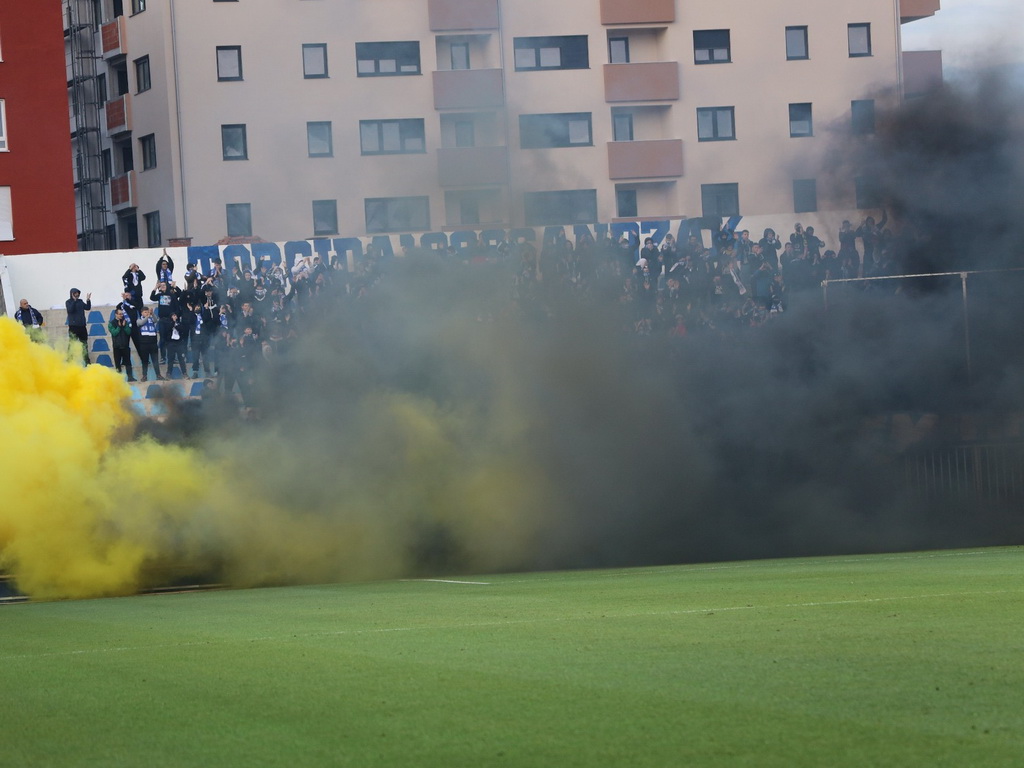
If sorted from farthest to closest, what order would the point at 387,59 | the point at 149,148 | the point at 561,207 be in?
the point at 149,148, the point at 561,207, the point at 387,59

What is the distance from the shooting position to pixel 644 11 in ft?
90.1

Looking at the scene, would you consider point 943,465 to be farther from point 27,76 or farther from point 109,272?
point 27,76

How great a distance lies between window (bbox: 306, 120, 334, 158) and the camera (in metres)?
21.2

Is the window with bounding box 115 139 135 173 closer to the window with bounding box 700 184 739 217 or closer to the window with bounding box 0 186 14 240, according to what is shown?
the window with bounding box 0 186 14 240

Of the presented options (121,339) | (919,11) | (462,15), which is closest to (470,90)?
(462,15)

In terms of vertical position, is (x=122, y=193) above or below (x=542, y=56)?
above

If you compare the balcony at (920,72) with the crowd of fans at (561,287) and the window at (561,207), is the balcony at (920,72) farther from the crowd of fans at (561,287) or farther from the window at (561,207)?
the window at (561,207)

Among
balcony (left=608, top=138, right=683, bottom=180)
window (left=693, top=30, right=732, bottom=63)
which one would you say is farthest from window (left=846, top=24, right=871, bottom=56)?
balcony (left=608, top=138, right=683, bottom=180)

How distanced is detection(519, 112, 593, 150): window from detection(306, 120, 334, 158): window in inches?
113

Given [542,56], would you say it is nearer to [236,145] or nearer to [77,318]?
[236,145]

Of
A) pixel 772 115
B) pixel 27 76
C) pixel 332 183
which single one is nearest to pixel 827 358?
pixel 772 115

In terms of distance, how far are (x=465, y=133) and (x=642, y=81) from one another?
7047mm

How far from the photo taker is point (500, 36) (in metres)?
21.6

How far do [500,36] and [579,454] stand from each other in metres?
6.41
